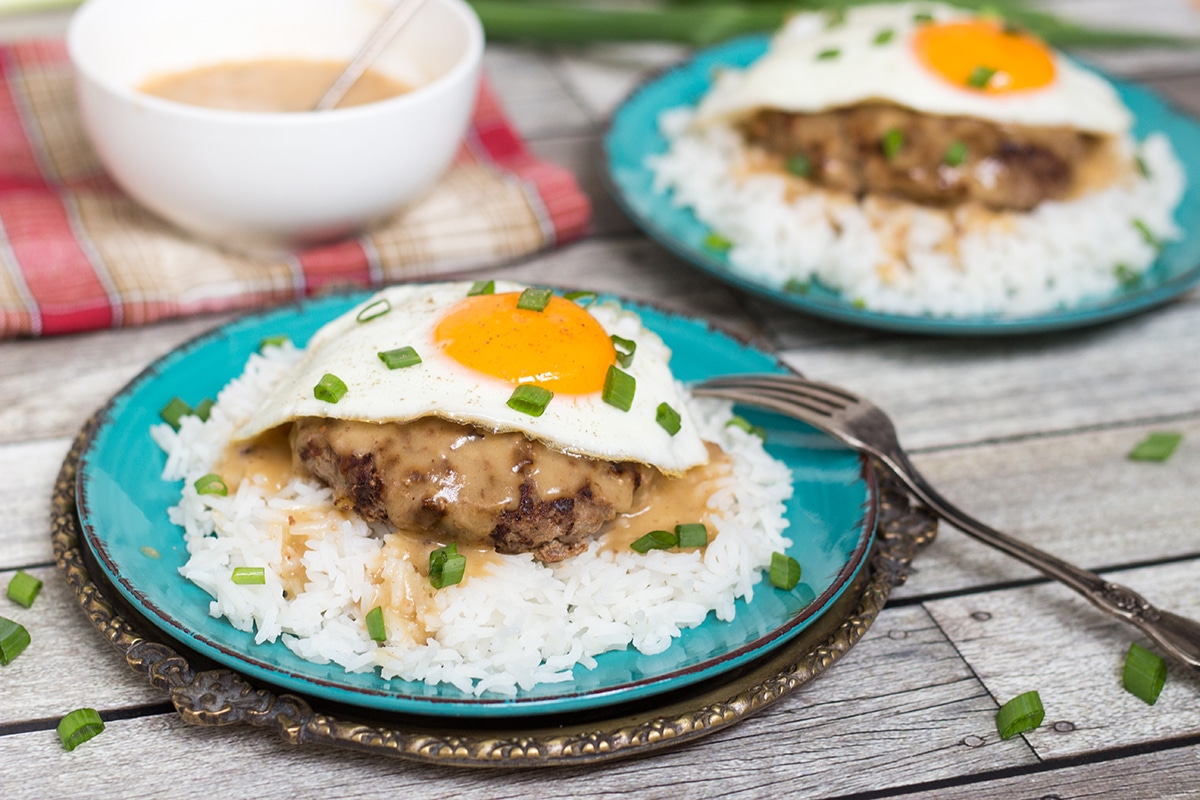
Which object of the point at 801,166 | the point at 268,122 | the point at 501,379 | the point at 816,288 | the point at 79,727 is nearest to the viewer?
the point at 79,727

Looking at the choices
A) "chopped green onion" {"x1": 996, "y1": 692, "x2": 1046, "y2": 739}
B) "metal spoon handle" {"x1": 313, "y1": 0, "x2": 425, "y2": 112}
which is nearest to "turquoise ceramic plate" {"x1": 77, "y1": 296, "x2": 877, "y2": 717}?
"chopped green onion" {"x1": 996, "y1": 692, "x2": 1046, "y2": 739}

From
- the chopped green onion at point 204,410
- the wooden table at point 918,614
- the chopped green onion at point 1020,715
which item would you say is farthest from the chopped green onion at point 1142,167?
the chopped green onion at point 204,410

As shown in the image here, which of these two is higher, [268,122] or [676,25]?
[268,122]

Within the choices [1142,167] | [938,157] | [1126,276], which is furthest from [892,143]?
[1142,167]

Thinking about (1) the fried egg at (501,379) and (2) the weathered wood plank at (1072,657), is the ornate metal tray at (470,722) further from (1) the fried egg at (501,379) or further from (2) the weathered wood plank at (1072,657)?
(1) the fried egg at (501,379)

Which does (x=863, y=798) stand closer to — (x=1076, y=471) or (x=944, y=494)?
(x=944, y=494)

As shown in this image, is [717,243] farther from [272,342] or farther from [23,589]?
[23,589]

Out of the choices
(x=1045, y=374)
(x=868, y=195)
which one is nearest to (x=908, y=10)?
(x=868, y=195)
